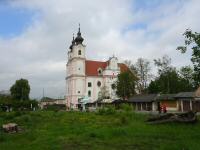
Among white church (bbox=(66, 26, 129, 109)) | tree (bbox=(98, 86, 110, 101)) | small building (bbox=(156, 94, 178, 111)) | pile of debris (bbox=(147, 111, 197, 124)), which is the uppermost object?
white church (bbox=(66, 26, 129, 109))

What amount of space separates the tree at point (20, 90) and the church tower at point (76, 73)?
1422 cm

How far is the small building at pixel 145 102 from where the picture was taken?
196 feet

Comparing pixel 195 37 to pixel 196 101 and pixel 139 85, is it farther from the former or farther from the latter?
pixel 139 85

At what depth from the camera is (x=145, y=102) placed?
204 feet

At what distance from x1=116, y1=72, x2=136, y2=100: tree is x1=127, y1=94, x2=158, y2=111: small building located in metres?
8.73

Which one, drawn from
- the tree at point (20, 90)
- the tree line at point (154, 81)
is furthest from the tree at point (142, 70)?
the tree at point (20, 90)

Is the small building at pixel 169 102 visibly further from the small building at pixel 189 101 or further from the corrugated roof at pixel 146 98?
the corrugated roof at pixel 146 98

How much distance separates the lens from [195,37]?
59.4 feet

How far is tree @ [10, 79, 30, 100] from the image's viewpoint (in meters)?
95.0

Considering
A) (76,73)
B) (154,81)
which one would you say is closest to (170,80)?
(154,81)

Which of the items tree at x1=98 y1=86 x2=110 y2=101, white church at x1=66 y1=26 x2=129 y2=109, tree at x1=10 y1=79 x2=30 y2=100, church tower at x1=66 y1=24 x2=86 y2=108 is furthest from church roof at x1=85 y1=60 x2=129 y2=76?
tree at x1=10 y1=79 x2=30 y2=100

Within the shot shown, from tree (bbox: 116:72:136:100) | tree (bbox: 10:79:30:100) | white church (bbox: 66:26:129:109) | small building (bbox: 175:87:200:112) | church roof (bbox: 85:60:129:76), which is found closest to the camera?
small building (bbox: 175:87:200:112)

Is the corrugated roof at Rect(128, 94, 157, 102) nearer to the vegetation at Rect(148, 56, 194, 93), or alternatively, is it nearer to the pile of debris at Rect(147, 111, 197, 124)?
the vegetation at Rect(148, 56, 194, 93)

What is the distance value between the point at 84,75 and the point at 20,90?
2083 cm
